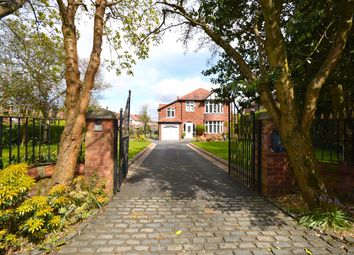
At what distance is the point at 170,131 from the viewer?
39.5 m

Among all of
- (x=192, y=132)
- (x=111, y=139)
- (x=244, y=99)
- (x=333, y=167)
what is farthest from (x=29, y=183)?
(x=192, y=132)

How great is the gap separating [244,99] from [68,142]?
19.8ft

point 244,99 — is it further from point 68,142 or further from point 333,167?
point 68,142

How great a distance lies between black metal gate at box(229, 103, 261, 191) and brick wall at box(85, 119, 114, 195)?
3738 millimetres

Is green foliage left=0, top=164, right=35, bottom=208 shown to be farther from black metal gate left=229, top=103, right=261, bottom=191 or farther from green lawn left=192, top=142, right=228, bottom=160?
green lawn left=192, top=142, right=228, bottom=160

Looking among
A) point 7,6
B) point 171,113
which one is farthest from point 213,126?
point 7,6

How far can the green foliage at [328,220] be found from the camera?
12.9 ft

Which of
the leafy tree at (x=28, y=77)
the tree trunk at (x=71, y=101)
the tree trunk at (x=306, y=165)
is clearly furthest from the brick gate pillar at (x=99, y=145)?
the leafy tree at (x=28, y=77)

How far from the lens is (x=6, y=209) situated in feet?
11.3

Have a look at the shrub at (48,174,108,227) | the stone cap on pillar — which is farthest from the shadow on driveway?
the stone cap on pillar

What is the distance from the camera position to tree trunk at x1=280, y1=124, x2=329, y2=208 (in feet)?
14.1

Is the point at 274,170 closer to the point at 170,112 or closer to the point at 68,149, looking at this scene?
the point at 68,149

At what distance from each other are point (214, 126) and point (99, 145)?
34.3 metres

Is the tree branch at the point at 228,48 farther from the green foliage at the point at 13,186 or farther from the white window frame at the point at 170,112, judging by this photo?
the white window frame at the point at 170,112
